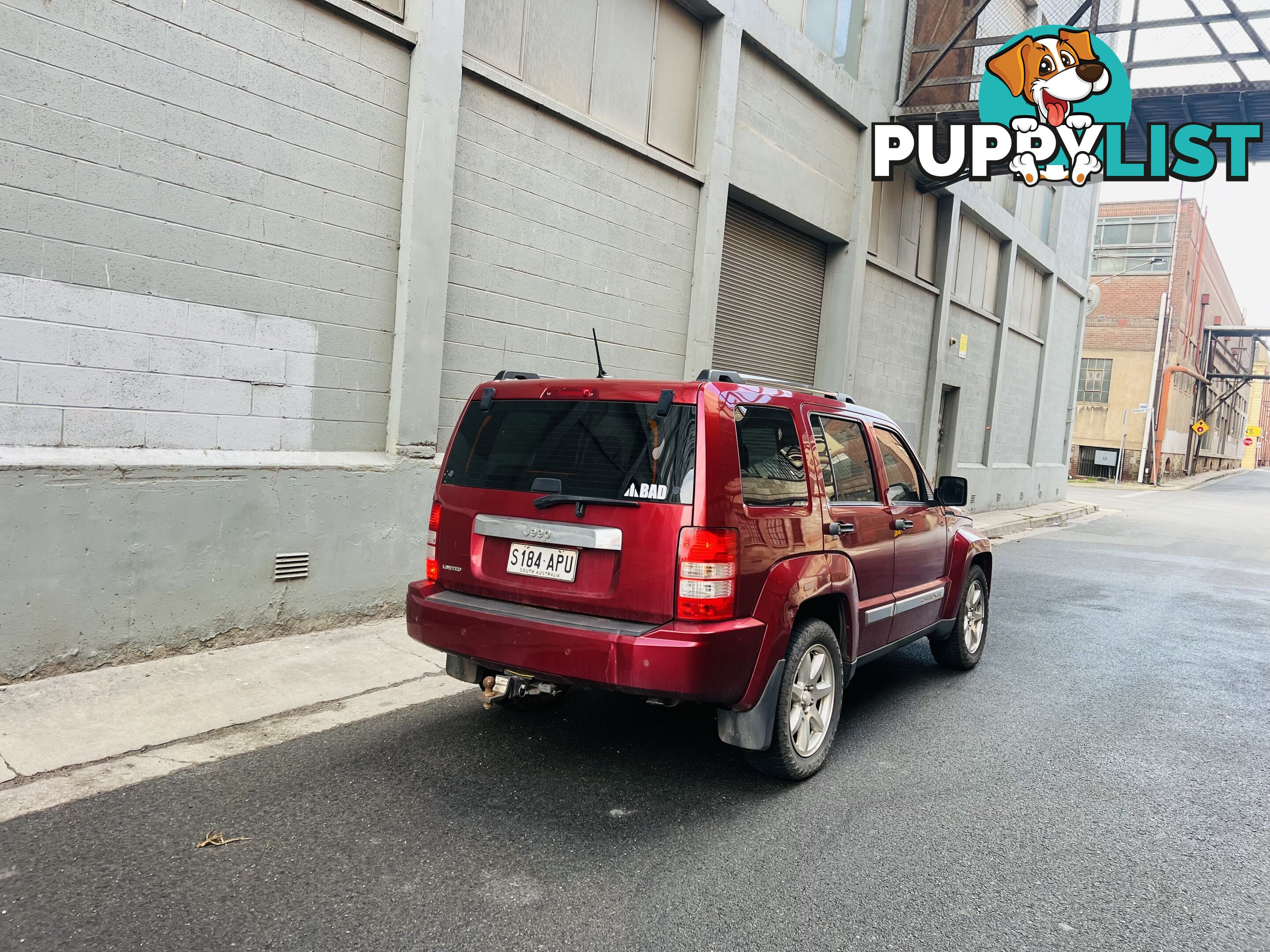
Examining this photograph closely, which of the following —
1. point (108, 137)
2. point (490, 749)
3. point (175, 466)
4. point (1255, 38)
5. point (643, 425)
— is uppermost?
point (1255, 38)

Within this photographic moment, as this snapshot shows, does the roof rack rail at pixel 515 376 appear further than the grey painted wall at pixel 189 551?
No

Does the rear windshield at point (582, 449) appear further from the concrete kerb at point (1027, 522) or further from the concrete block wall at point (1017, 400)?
the concrete block wall at point (1017, 400)

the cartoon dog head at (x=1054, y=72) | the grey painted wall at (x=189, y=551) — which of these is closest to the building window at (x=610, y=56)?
the grey painted wall at (x=189, y=551)

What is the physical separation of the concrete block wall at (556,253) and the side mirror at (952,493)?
3.84 metres

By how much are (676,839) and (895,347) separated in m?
13.0

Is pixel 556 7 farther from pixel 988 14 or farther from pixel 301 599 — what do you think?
pixel 988 14

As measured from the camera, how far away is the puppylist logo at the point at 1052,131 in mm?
13328

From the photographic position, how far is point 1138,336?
43750 millimetres

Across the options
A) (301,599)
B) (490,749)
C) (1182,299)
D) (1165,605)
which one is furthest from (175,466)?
(1182,299)

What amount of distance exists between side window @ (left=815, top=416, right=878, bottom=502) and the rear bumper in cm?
111

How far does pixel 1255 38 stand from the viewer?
43.2 feet

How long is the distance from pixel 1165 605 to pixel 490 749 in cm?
810

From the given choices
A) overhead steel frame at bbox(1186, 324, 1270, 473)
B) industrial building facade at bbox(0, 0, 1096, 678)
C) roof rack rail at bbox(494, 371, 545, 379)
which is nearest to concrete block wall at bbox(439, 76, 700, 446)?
industrial building facade at bbox(0, 0, 1096, 678)

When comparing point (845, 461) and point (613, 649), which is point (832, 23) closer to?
point (845, 461)
